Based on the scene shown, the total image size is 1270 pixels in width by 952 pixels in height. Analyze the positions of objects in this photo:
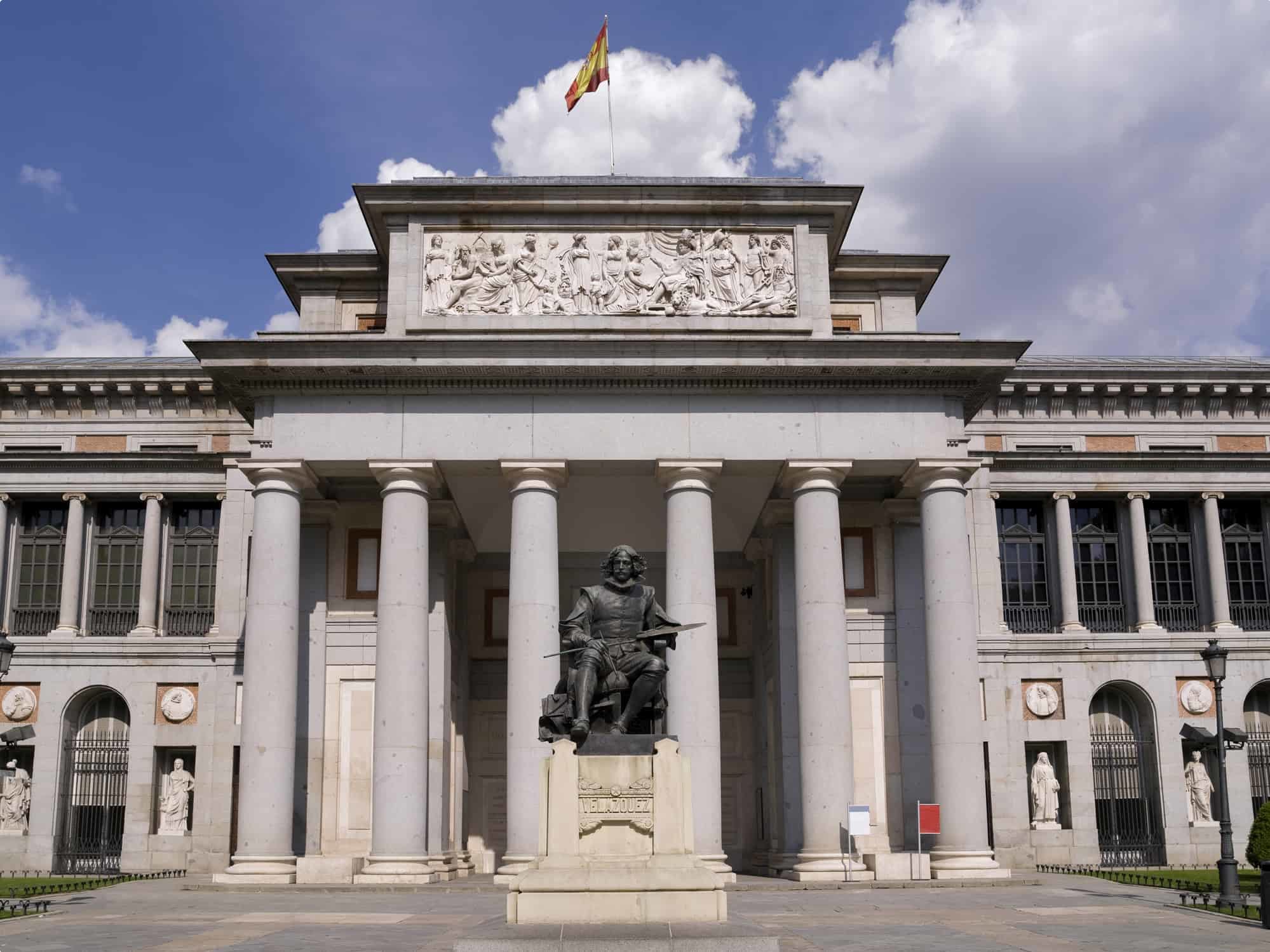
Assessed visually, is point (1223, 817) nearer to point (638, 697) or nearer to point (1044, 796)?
point (638, 697)

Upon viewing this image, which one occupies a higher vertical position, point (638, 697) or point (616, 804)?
point (638, 697)

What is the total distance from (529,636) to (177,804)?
58.8ft

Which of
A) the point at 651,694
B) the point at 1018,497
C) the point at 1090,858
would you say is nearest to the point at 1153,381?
the point at 1018,497

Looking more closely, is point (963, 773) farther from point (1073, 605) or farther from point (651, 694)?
point (651, 694)

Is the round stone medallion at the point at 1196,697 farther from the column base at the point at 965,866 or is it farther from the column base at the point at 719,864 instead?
the column base at the point at 719,864

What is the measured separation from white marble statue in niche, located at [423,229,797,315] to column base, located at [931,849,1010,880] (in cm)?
1580

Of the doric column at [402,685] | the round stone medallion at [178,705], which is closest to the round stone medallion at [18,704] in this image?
the round stone medallion at [178,705]

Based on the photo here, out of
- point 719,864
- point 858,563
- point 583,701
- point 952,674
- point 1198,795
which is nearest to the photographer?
point 583,701

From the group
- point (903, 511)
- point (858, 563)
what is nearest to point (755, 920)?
point (858, 563)

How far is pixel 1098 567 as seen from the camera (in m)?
51.5

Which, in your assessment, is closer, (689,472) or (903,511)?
(689,472)

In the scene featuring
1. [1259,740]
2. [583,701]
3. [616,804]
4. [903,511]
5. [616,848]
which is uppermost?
[903,511]

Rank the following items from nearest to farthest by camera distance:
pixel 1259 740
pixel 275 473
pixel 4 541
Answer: pixel 275 473 < pixel 4 541 < pixel 1259 740

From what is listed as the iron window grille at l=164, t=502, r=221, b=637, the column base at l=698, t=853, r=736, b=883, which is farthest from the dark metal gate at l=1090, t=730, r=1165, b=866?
the iron window grille at l=164, t=502, r=221, b=637
